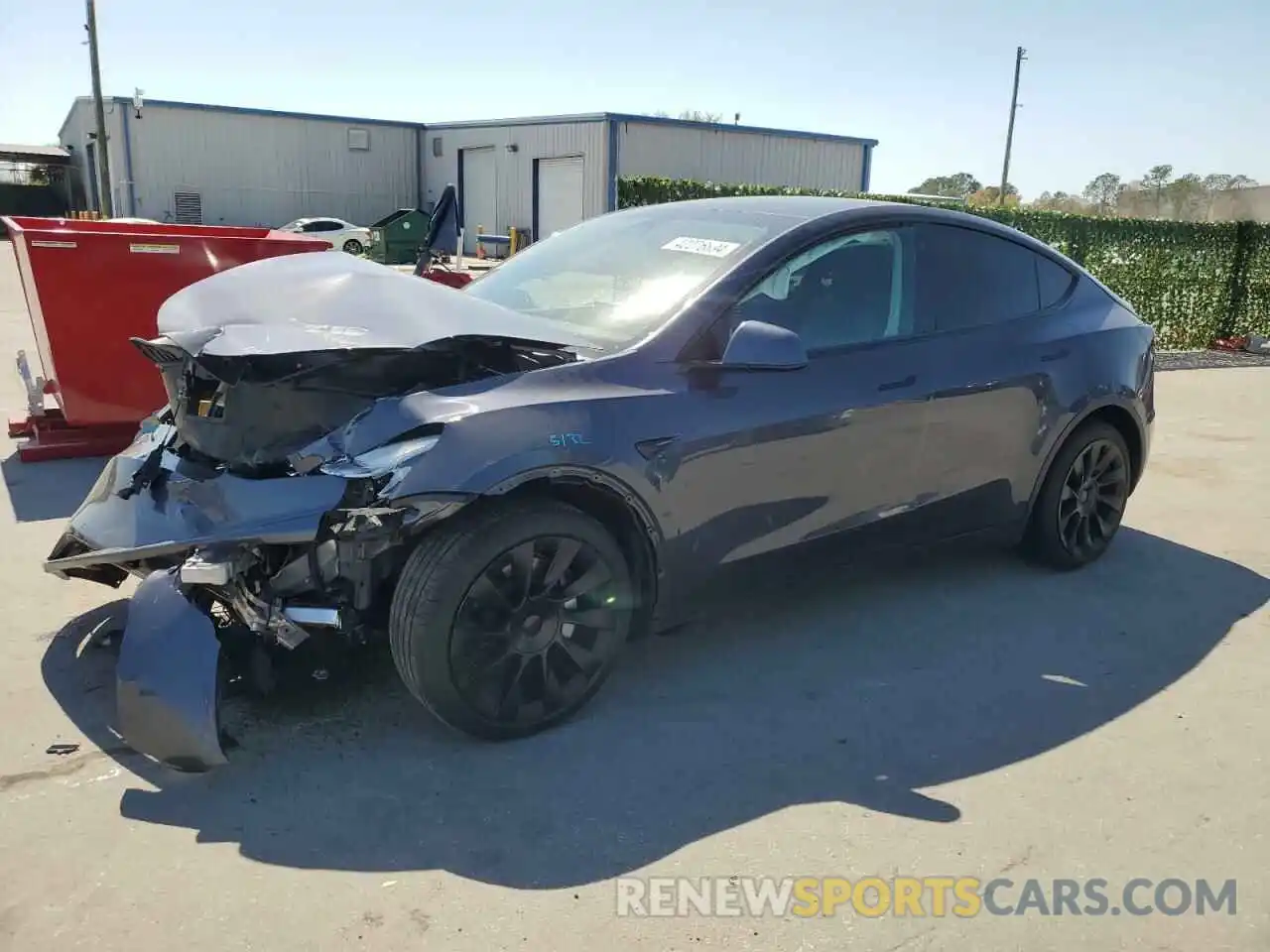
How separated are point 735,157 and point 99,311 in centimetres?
2741

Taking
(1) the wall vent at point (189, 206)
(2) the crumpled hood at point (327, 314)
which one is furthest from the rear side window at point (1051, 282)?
(1) the wall vent at point (189, 206)

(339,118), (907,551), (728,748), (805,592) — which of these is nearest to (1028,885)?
(728,748)

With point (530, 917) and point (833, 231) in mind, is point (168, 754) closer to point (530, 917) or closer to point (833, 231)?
point (530, 917)

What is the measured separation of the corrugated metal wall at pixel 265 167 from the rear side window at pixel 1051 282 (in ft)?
117

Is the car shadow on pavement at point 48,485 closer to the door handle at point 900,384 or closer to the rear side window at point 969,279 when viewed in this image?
the door handle at point 900,384

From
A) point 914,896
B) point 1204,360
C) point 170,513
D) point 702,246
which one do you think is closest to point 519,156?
point 1204,360

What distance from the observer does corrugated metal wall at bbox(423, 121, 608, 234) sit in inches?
1150

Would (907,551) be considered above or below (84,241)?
below

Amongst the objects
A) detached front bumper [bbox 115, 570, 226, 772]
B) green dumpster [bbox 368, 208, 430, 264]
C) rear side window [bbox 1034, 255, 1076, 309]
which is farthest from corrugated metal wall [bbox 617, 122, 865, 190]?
detached front bumper [bbox 115, 570, 226, 772]

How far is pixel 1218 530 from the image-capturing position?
5.73 meters

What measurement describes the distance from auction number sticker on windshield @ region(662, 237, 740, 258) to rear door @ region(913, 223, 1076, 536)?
2.98ft

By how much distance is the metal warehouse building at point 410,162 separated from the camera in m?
29.9

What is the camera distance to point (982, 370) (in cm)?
415

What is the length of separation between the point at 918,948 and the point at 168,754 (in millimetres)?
2025
